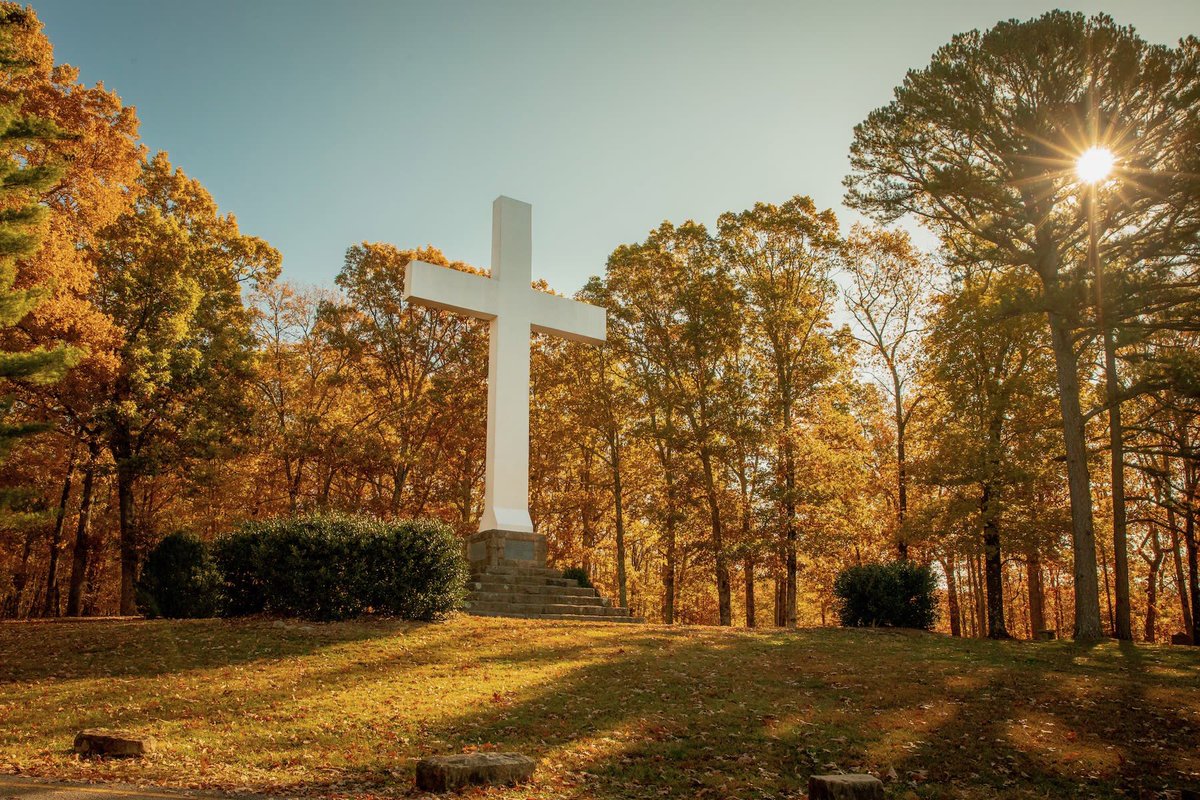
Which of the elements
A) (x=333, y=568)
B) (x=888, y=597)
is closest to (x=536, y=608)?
(x=333, y=568)

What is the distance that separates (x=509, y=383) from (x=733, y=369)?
907 centimetres

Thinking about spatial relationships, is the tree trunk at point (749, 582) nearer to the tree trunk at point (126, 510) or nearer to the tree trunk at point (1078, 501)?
the tree trunk at point (1078, 501)

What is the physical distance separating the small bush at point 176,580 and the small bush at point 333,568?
120 cm

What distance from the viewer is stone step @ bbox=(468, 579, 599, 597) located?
1491 centimetres

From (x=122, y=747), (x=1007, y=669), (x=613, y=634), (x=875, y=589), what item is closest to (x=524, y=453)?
(x=613, y=634)

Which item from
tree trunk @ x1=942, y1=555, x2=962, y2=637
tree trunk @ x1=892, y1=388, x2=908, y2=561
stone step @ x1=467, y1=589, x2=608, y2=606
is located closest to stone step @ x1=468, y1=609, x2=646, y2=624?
stone step @ x1=467, y1=589, x2=608, y2=606

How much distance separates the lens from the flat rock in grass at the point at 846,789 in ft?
18.8

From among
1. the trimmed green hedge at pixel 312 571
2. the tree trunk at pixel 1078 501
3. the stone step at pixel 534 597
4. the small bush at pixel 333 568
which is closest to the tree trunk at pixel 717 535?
the stone step at pixel 534 597

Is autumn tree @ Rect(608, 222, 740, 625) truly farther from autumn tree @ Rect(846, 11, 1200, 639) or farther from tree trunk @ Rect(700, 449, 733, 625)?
autumn tree @ Rect(846, 11, 1200, 639)

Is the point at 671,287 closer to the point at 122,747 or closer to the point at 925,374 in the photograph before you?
the point at 925,374

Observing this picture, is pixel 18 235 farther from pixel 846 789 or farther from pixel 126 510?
pixel 846 789

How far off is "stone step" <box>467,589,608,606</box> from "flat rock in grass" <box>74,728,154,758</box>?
26.6ft

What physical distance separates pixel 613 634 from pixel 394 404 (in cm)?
1517

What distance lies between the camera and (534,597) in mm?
15109
